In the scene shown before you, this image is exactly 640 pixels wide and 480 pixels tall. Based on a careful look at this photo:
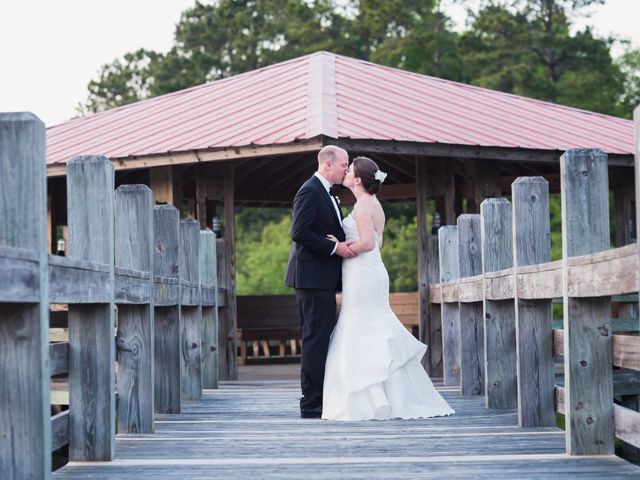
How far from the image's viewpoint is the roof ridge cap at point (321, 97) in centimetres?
1195

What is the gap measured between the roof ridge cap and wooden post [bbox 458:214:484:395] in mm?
3117

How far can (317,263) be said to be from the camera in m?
7.54

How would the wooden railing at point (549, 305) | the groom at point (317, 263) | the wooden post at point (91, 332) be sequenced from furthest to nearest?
1. the groom at point (317, 263)
2. the wooden post at point (91, 332)
3. the wooden railing at point (549, 305)

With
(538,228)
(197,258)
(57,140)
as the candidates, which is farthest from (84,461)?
(57,140)

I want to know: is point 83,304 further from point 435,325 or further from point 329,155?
point 435,325

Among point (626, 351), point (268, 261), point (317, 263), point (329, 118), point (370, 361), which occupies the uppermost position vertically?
point (329, 118)

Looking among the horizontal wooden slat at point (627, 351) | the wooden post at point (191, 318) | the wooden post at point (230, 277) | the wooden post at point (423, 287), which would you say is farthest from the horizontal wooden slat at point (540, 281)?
the wooden post at point (230, 277)

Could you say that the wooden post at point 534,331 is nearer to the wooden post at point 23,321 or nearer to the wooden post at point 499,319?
the wooden post at point 499,319

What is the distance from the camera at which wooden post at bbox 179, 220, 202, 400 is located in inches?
320

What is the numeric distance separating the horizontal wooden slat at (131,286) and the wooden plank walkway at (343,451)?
743 millimetres

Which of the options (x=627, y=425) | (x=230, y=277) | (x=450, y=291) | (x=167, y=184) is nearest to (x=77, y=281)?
(x=627, y=425)

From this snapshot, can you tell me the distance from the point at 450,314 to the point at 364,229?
9.11 feet

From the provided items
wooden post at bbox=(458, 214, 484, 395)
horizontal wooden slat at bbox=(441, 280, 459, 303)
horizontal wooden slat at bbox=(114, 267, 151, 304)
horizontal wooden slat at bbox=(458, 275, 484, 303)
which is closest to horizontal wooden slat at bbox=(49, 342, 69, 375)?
horizontal wooden slat at bbox=(114, 267, 151, 304)

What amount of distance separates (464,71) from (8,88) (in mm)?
20452
